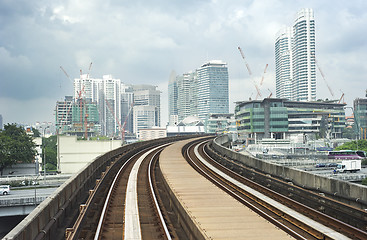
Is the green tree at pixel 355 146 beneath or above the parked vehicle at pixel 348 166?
above

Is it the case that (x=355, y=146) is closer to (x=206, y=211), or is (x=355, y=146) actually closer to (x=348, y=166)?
(x=348, y=166)

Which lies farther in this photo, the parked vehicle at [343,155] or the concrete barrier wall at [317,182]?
the parked vehicle at [343,155]

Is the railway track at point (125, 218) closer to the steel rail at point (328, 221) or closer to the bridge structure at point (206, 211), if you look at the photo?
the bridge structure at point (206, 211)

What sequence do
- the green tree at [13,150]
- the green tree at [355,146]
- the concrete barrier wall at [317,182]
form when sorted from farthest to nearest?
the green tree at [355,146] < the green tree at [13,150] < the concrete barrier wall at [317,182]

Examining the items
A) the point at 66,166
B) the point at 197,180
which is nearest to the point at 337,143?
the point at 66,166

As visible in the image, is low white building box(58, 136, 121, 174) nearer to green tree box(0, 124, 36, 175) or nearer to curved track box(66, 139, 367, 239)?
green tree box(0, 124, 36, 175)

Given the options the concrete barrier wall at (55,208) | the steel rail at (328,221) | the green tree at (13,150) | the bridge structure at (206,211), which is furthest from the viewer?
the green tree at (13,150)

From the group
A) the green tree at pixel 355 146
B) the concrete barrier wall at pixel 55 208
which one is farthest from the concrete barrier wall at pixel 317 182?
the green tree at pixel 355 146

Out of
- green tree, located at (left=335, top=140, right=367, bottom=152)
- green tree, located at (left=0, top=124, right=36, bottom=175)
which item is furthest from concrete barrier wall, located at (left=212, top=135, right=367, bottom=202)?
green tree, located at (left=335, top=140, right=367, bottom=152)

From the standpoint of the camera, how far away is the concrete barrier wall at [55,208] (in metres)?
11.5

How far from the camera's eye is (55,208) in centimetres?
1612

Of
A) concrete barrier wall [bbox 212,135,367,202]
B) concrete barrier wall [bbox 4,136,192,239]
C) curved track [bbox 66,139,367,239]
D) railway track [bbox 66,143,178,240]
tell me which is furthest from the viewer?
concrete barrier wall [bbox 212,135,367,202]

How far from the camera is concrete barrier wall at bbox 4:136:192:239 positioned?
11.5 m

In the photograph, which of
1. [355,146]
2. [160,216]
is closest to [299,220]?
[160,216]
